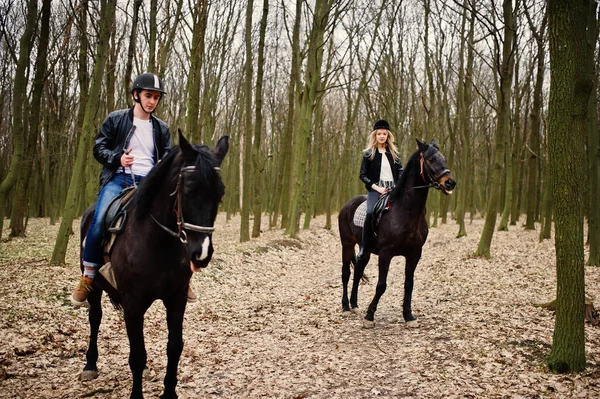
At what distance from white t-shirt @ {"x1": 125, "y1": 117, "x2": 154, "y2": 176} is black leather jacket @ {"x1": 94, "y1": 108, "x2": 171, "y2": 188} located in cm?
5

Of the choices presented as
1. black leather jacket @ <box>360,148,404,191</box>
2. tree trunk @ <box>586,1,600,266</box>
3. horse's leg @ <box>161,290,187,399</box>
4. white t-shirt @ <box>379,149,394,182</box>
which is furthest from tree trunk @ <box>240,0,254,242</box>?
horse's leg @ <box>161,290,187,399</box>

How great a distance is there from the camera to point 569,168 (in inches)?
178

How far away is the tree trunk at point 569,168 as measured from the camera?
14.7 feet

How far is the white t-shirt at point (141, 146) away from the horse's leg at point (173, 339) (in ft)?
5.16

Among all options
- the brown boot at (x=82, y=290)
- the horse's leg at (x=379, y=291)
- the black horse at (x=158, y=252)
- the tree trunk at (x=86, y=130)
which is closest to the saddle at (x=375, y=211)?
the horse's leg at (x=379, y=291)

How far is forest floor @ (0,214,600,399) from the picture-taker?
4.41 m

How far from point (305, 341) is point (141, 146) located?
364 cm

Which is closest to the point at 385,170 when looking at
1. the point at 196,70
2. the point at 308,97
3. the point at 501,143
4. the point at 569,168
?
the point at 569,168

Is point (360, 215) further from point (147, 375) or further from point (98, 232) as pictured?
point (98, 232)

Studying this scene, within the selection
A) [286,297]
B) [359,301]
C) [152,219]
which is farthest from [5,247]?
[152,219]

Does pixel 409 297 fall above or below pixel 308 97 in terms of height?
below

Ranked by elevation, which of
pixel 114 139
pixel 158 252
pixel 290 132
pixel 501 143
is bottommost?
pixel 158 252

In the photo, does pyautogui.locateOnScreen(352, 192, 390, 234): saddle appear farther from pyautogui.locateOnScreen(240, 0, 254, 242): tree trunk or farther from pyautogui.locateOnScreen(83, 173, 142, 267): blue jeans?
pyautogui.locateOnScreen(240, 0, 254, 242): tree trunk

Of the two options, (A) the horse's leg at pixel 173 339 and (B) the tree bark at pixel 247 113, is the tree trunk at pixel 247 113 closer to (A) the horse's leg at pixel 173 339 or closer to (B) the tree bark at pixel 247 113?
(B) the tree bark at pixel 247 113
